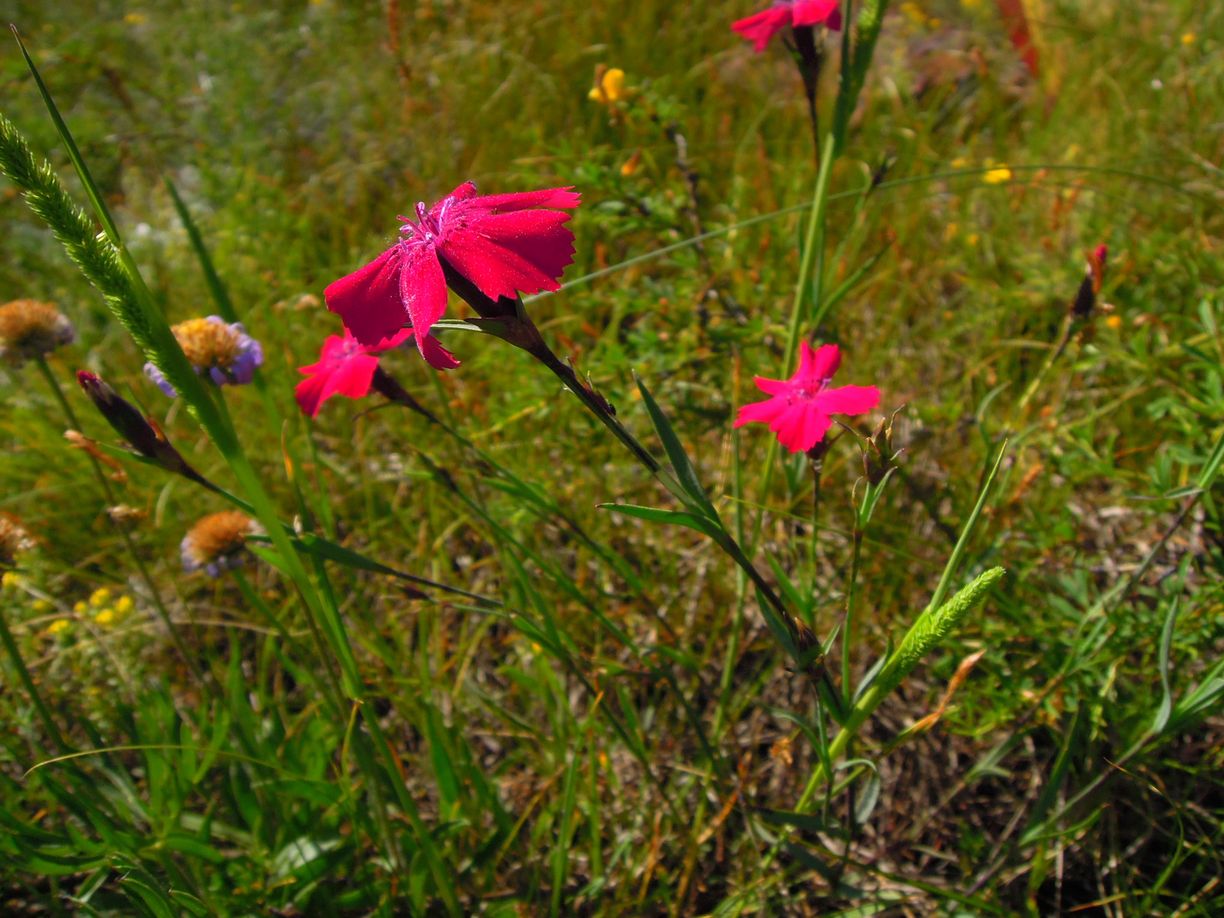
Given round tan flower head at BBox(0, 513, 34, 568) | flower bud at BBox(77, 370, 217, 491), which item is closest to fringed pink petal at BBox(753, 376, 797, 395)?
flower bud at BBox(77, 370, 217, 491)

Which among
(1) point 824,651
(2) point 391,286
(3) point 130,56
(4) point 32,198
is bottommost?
(1) point 824,651

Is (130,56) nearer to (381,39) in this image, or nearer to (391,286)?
(381,39)

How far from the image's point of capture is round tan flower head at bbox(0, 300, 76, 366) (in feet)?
4.60

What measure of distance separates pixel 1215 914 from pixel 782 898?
0.62 meters

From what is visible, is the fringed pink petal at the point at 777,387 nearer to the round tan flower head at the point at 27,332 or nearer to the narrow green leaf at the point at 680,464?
the narrow green leaf at the point at 680,464

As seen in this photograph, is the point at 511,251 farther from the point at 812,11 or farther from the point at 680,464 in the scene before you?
the point at 812,11

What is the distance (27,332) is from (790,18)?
49.4 inches

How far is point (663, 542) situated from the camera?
1.82 metres

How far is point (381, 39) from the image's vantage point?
378 centimetres

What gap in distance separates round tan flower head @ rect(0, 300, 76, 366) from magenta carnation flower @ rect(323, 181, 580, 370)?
37.7 inches

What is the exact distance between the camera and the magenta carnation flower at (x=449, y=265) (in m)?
0.68

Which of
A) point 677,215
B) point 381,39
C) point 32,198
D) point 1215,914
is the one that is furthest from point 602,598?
point 381,39

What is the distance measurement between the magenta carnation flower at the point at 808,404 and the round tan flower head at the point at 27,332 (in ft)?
3.72

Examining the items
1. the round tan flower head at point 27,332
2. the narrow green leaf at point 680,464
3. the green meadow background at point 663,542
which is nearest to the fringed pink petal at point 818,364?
the green meadow background at point 663,542
